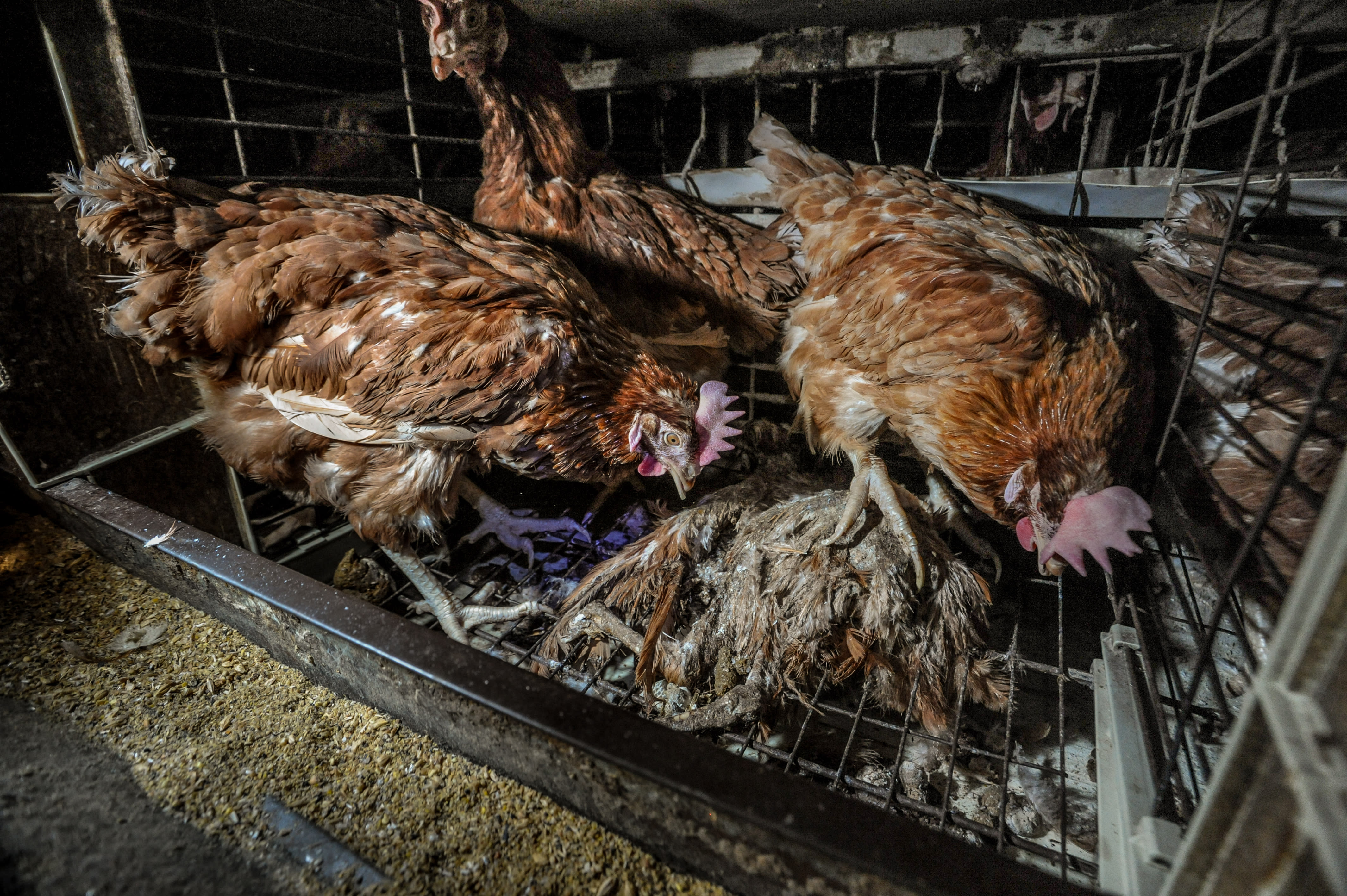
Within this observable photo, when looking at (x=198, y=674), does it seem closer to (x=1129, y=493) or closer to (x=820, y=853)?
(x=820, y=853)

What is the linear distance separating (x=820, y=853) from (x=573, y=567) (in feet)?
4.16

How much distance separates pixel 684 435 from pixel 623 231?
3.11 ft

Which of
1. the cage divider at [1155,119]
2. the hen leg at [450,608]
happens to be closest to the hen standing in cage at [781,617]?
the hen leg at [450,608]

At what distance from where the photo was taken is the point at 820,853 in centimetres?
71

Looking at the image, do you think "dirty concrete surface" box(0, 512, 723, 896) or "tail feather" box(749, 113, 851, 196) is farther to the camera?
"tail feather" box(749, 113, 851, 196)

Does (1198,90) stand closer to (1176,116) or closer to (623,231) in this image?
(1176,116)

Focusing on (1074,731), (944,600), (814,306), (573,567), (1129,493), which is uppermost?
(814,306)

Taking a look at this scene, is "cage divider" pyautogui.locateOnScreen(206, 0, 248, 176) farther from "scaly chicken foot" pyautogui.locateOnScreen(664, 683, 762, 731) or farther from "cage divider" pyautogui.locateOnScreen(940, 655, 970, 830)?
"cage divider" pyautogui.locateOnScreen(940, 655, 970, 830)

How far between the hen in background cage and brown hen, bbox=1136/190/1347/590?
1 centimetres

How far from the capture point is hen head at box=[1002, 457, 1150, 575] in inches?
48.5

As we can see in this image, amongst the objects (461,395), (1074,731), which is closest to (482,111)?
(461,395)

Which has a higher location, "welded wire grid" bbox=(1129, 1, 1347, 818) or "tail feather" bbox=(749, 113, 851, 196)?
"tail feather" bbox=(749, 113, 851, 196)

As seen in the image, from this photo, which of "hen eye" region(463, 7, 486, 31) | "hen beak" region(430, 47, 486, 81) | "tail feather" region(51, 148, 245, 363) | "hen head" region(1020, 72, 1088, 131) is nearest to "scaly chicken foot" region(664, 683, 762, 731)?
"tail feather" region(51, 148, 245, 363)

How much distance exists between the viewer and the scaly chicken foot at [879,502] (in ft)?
4.96
